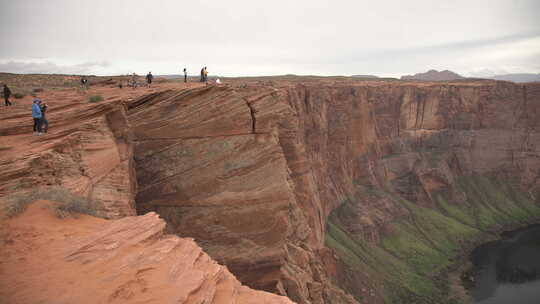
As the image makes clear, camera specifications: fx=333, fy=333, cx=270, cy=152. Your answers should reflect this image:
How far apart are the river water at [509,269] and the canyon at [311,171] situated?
428cm

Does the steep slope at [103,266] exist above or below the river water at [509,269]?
above

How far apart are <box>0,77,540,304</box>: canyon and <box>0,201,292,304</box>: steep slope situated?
2465 mm

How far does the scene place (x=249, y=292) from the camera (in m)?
8.90

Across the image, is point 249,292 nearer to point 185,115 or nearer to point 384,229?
point 185,115

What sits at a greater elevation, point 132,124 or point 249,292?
point 132,124

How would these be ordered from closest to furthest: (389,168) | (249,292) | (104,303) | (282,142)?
(104,303) → (249,292) → (282,142) → (389,168)

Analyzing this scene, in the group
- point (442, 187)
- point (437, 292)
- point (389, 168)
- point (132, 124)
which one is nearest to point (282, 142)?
point (132, 124)

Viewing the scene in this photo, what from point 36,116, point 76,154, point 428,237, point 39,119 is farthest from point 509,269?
point 36,116

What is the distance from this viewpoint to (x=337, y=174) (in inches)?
2448

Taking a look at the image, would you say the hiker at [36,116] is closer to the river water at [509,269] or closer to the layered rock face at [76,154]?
the layered rock face at [76,154]

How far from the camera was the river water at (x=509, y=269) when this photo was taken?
4975cm

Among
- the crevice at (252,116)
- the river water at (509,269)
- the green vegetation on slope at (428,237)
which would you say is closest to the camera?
the crevice at (252,116)

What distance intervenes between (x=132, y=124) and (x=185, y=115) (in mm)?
2824

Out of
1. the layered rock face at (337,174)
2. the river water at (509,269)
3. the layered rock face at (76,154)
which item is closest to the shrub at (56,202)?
the layered rock face at (76,154)
